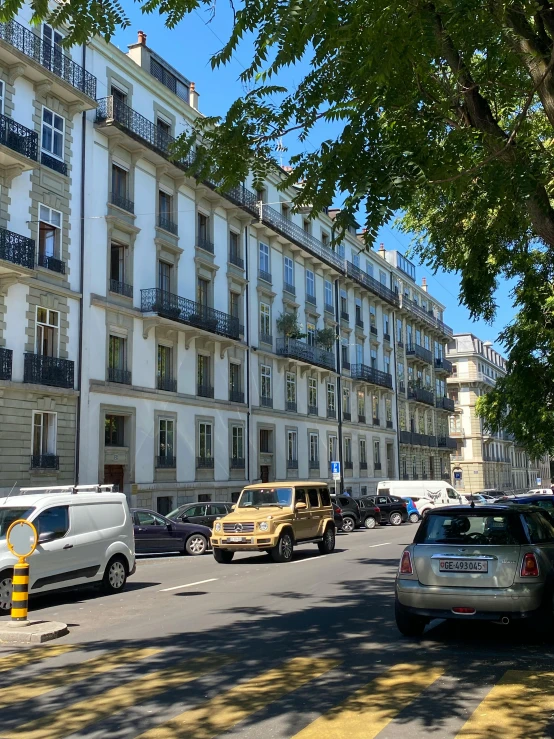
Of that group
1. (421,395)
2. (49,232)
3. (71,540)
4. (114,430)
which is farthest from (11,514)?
(421,395)

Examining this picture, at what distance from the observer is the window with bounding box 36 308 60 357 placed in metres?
25.4

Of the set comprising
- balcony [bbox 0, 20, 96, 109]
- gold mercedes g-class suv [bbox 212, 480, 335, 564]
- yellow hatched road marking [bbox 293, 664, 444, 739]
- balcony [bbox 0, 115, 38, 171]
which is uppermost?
balcony [bbox 0, 20, 96, 109]

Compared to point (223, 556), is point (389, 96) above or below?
above

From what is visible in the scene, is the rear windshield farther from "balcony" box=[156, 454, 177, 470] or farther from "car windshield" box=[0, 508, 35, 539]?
"balcony" box=[156, 454, 177, 470]

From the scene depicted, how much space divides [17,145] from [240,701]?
21.7 m

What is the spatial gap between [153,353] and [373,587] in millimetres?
19136

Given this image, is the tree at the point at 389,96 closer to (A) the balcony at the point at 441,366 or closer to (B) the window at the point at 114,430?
(B) the window at the point at 114,430

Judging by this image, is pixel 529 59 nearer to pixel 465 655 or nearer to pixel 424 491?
pixel 465 655

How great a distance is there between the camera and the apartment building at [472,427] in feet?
293

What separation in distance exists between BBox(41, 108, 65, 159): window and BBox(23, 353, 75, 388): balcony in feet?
23.4

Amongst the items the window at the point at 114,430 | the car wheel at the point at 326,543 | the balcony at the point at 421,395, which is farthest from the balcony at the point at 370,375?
the car wheel at the point at 326,543

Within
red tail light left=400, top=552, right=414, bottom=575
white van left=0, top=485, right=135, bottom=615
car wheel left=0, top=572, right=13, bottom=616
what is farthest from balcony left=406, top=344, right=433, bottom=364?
red tail light left=400, top=552, right=414, bottom=575

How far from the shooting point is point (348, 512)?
111 ft

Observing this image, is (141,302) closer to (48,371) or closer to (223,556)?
(48,371)
